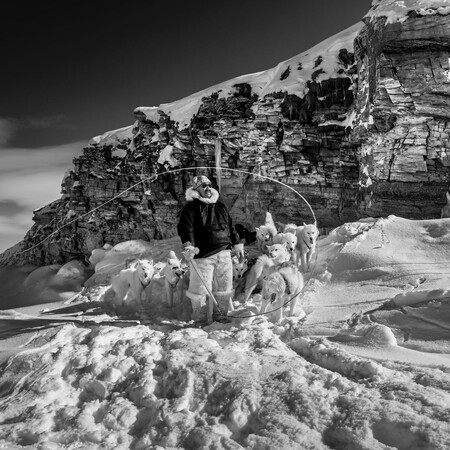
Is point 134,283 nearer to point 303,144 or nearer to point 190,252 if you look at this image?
point 190,252

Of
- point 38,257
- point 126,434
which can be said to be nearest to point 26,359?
point 126,434

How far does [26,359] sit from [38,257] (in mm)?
37572

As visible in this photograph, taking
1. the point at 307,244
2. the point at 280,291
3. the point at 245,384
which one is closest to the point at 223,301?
the point at 280,291

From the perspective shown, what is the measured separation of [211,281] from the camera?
206 inches

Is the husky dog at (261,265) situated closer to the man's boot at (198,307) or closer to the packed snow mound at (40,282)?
the man's boot at (198,307)

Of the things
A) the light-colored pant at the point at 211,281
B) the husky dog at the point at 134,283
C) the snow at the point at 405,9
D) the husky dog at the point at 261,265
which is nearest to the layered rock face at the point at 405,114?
the snow at the point at 405,9

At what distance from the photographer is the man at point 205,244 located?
5.14 metres

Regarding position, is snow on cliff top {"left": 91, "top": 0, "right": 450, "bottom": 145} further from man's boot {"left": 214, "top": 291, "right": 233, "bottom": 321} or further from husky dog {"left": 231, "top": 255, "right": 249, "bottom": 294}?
man's boot {"left": 214, "top": 291, "right": 233, "bottom": 321}

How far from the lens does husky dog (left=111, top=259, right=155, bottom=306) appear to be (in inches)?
264

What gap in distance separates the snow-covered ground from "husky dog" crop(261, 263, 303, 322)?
411 mm

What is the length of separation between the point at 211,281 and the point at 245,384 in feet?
8.90

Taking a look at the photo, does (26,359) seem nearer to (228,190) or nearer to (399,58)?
(399,58)

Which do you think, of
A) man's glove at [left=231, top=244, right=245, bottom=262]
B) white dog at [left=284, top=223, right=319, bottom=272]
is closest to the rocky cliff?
white dog at [left=284, top=223, right=319, bottom=272]

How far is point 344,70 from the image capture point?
78.0ft
